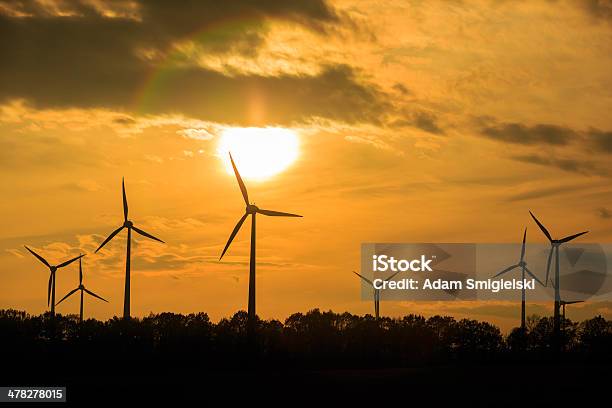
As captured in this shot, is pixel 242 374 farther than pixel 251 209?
Yes

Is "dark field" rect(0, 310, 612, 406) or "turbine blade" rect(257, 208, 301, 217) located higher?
"turbine blade" rect(257, 208, 301, 217)

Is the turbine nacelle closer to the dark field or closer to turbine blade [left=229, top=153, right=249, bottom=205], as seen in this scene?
turbine blade [left=229, top=153, right=249, bottom=205]

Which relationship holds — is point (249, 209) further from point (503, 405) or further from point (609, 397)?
point (609, 397)

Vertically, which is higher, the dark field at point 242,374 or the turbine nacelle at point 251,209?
the turbine nacelle at point 251,209

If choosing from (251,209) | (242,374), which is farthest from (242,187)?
(242,374)

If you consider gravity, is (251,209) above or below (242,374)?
above

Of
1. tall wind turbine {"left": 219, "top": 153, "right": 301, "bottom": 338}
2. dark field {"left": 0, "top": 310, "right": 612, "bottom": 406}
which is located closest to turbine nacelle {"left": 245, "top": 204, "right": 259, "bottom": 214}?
tall wind turbine {"left": 219, "top": 153, "right": 301, "bottom": 338}

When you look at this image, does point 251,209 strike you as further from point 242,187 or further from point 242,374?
point 242,374

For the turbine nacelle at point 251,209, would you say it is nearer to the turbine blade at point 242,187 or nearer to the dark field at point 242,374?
the turbine blade at point 242,187

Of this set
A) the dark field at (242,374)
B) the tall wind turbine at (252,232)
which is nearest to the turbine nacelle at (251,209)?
the tall wind turbine at (252,232)

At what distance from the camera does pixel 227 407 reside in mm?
104500

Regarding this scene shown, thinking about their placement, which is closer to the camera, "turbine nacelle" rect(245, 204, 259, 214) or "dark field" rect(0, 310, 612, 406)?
"dark field" rect(0, 310, 612, 406)

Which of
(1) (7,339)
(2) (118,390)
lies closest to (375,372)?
(2) (118,390)

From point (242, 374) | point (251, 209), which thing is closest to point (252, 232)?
point (251, 209)
